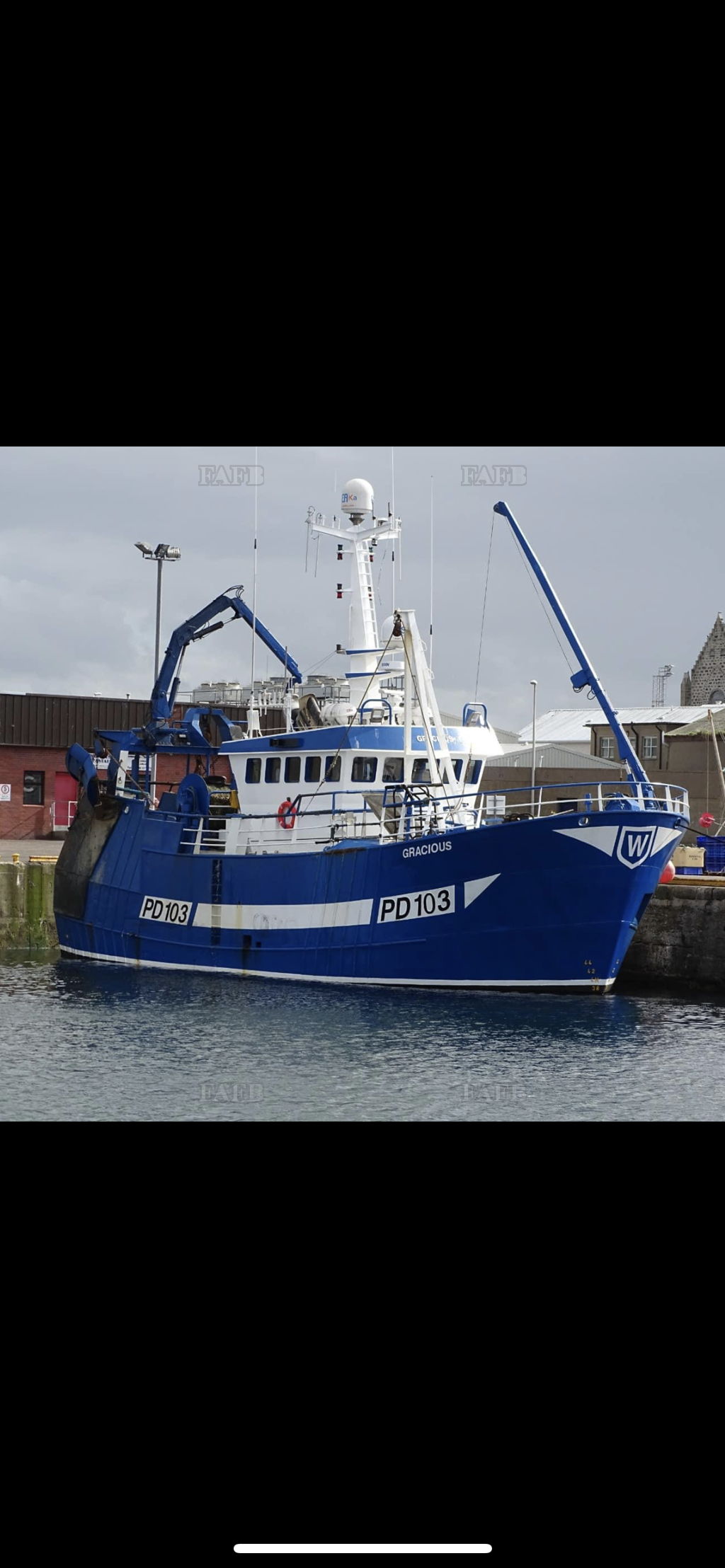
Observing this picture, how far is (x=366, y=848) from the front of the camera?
20703 mm

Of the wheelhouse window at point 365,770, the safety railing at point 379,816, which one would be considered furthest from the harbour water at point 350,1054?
the wheelhouse window at point 365,770

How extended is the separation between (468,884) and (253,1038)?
4505 mm

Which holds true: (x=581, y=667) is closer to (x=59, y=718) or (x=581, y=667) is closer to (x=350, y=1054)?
(x=350, y=1054)

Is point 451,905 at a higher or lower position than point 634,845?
lower

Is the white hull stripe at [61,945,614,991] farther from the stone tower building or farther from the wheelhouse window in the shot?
the stone tower building

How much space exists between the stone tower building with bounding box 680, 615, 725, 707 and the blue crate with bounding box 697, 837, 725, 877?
95.2 feet

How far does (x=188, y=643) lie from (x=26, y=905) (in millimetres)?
7449

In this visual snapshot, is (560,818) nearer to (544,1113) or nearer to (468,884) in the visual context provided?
(468,884)

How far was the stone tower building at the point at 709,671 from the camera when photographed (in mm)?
56812

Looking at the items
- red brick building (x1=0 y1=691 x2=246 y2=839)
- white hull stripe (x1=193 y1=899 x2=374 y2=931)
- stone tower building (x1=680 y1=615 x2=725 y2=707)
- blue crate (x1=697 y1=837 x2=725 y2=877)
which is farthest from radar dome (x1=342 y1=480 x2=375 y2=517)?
stone tower building (x1=680 y1=615 x2=725 y2=707)

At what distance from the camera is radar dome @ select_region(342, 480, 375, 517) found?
23766 mm

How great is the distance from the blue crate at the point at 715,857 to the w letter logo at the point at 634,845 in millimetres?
8328

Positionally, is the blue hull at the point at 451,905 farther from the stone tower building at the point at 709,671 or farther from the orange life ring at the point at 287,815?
the stone tower building at the point at 709,671

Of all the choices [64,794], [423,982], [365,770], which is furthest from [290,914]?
[64,794]
